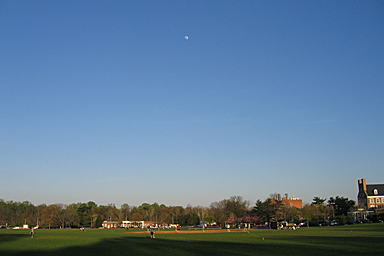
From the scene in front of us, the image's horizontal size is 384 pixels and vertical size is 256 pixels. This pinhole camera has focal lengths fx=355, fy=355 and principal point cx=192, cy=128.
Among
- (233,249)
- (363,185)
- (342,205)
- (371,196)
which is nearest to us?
(233,249)

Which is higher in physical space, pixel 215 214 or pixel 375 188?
pixel 375 188

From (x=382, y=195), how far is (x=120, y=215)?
123722 millimetres

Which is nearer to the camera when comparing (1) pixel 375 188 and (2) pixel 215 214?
(1) pixel 375 188

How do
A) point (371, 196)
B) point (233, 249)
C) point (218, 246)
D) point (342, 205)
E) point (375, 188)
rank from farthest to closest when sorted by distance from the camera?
point (375, 188)
point (371, 196)
point (342, 205)
point (218, 246)
point (233, 249)

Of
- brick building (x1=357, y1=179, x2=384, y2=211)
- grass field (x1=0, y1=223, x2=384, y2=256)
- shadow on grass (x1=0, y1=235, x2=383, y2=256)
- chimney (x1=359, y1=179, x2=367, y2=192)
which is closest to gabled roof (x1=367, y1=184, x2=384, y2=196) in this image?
brick building (x1=357, y1=179, x2=384, y2=211)

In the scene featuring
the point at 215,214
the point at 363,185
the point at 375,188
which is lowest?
the point at 215,214

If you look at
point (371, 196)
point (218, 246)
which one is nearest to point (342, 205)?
point (371, 196)

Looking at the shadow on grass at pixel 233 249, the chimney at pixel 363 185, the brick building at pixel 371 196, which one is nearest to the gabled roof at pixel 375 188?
the brick building at pixel 371 196

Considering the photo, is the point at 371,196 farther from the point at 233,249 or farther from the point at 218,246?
the point at 233,249

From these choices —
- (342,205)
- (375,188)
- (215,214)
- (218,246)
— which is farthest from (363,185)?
(218,246)

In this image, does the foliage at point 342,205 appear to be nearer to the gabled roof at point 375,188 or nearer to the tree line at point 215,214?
the tree line at point 215,214

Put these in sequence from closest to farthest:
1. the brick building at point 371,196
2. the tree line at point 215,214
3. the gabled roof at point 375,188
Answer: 1. the tree line at point 215,214
2. the brick building at point 371,196
3. the gabled roof at point 375,188

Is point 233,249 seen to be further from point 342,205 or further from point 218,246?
point 342,205

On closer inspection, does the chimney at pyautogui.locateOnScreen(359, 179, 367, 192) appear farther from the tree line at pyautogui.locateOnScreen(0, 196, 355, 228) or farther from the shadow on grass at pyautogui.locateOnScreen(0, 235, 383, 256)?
the shadow on grass at pyautogui.locateOnScreen(0, 235, 383, 256)
